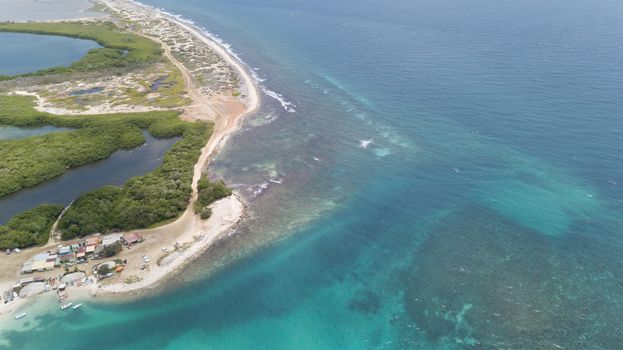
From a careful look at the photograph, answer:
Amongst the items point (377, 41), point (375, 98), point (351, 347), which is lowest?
point (351, 347)

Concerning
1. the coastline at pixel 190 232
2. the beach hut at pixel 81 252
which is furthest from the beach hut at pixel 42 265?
the beach hut at pixel 81 252

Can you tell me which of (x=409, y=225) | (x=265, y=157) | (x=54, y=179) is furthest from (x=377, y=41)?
(x=54, y=179)

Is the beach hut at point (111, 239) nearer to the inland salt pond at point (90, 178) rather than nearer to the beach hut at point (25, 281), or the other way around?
the beach hut at point (25, 281)

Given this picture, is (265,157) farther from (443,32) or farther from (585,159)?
(443,32)

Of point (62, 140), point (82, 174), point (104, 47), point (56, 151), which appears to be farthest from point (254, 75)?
point (104, 47)

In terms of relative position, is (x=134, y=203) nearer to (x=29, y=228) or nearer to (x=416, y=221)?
(x=29, y=228)
